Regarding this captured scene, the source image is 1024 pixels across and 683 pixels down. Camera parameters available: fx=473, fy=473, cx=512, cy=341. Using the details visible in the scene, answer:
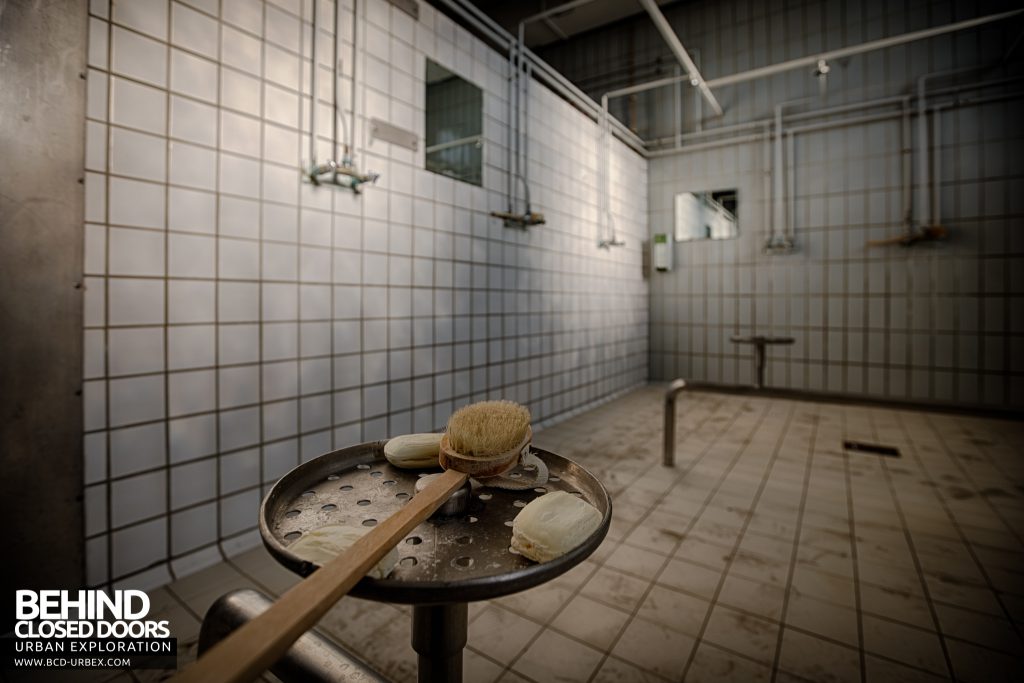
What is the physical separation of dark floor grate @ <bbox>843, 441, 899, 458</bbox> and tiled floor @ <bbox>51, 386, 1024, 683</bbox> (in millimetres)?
162

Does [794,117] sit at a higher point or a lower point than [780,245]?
higher

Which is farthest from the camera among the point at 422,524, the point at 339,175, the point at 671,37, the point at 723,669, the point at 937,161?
the point at 937,161

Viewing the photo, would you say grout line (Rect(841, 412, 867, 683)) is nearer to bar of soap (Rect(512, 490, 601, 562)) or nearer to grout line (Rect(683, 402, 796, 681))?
grout line (Rect(683, 402, 796, 681))

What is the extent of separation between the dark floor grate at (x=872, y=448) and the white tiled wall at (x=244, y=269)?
2.43 m

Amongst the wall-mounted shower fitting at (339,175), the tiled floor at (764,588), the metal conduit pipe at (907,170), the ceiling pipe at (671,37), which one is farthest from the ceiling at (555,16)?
the tiled floor at (764,588)

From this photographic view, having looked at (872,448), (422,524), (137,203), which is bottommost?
(872,448)

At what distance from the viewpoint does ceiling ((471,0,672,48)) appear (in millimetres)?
3977

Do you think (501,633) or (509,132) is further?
(509,132)

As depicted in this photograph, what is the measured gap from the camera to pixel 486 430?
25.5 inches

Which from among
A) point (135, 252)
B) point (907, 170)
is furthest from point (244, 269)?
point (907, 170)

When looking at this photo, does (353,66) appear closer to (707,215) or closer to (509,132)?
(509,132)

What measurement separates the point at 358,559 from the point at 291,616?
0.23ft

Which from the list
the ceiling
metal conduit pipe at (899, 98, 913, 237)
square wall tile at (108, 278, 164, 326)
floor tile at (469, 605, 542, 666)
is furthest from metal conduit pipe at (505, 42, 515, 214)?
metal conduit pipe at (899, 98, 913, 237)

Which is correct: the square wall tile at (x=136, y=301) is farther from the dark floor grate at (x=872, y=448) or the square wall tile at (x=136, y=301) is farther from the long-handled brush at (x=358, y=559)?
the dark floor grate at (x=872, y=448)
